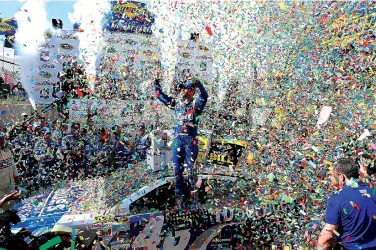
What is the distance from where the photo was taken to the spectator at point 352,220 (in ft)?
7.75

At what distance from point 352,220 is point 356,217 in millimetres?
40

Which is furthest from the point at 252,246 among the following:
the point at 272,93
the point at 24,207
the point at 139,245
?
the point at 272,93

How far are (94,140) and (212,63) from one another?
4106mm

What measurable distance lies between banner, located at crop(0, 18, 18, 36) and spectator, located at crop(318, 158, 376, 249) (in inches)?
926

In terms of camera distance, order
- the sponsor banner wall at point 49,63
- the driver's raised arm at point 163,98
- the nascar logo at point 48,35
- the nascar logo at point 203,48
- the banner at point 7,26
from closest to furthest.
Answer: the driver's raised arm at point 163,98, the nascar logo at point 203,48, the sponsor banner wall at point 49,63, the nascar logo at point 48,35, the banner at point 7,26

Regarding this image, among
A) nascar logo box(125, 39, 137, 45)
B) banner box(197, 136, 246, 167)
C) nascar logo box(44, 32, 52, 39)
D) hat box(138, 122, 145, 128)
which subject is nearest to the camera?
banner box(197, 136, 246, 167)

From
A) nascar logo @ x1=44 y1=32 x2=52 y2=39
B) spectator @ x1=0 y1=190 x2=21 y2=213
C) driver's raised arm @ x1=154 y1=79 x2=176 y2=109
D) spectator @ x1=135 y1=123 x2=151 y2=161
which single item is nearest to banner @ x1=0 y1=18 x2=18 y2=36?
nascar logo @ x1=44 y1=32 x2=52 y2=39

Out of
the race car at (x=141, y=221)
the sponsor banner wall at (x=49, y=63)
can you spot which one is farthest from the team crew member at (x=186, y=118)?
the sponsor banner wall at (x=49, y=63)

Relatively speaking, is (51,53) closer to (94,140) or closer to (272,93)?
(94,140)

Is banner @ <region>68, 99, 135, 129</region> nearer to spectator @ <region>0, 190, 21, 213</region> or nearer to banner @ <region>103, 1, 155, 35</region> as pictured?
spectator @ <region>0, 190, 21, 213</region>

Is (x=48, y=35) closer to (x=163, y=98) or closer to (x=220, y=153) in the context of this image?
(x=163, y=98)

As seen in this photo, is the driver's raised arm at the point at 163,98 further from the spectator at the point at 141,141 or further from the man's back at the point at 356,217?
the man's back at the point at 356,217

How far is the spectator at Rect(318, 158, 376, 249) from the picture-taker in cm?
236

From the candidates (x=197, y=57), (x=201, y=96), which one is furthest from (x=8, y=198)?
(x=197, y=57)
